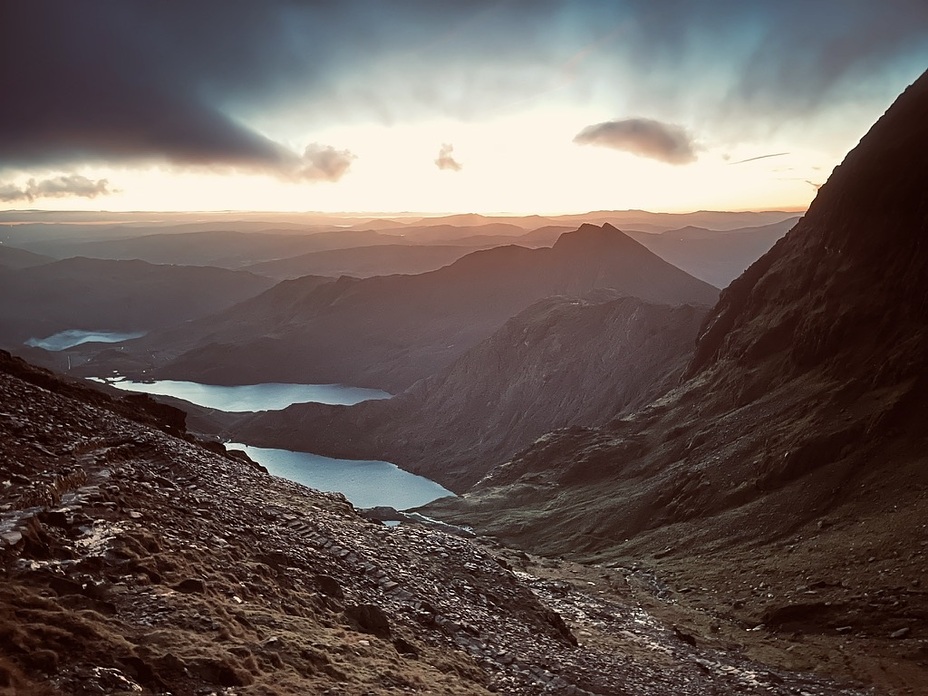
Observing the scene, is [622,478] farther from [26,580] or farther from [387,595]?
[26,580]

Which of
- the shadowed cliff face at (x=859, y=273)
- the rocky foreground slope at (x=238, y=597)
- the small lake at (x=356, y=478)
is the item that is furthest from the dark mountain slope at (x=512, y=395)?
the rocky foreground slope at (x=238, y=597)

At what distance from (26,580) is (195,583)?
14.2ft

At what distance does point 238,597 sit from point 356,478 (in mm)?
135673

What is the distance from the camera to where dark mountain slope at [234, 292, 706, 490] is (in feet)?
454

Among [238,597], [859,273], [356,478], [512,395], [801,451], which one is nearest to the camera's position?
[238,597]

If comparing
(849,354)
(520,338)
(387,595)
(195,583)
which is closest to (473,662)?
(387,595)

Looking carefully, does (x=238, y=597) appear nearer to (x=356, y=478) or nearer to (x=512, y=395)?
(x=356, y=478)

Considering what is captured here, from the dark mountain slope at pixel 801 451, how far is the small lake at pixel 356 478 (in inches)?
1272

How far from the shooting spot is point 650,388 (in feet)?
413

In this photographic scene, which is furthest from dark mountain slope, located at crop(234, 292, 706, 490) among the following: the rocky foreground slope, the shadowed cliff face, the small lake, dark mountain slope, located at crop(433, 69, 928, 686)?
the rocky foreground slope

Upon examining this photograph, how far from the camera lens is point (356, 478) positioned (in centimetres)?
15062

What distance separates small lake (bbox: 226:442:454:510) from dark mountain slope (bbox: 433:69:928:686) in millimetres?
32313

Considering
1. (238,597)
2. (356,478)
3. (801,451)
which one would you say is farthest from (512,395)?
(238,597)

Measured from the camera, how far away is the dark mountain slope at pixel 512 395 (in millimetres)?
138250
